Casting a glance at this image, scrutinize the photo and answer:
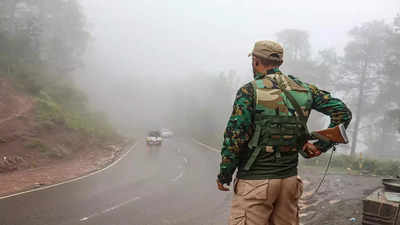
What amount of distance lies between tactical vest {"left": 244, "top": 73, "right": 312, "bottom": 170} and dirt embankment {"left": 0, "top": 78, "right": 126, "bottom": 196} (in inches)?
401

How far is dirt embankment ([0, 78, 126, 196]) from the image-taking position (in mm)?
13457

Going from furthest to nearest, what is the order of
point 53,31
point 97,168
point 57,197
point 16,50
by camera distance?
point 53,31
point 16,50
point 97,168
point 57,197

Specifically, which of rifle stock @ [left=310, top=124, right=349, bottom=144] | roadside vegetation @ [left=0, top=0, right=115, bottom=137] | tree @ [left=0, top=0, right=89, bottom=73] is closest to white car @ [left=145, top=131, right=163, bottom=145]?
roadside vegetation @ [left=0, top=0, right=115, bottom=137]

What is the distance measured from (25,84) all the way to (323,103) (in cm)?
2484

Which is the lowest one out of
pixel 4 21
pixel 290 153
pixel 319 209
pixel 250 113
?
pixel 319 209

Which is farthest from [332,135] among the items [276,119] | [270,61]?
[270,61]

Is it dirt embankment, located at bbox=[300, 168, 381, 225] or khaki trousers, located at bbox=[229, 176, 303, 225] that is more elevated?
khaki trousers, located at bbox=[229, 176, 303, 225]

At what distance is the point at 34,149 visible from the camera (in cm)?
1667

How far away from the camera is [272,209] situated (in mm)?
2748

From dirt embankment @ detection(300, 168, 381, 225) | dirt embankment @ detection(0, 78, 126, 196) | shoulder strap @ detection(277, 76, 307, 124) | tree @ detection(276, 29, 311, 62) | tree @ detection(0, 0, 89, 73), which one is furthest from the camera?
tree @ detection(276, 29, 311, 62)

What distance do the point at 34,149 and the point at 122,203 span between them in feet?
30.3

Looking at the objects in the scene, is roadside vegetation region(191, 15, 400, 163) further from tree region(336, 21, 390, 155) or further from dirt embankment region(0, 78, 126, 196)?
dirt embankment region(0, 78, 126, 196)

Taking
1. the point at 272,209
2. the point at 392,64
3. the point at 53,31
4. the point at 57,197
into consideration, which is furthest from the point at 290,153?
the point at 53,31

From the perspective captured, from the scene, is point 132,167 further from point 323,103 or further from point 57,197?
point 323,103
